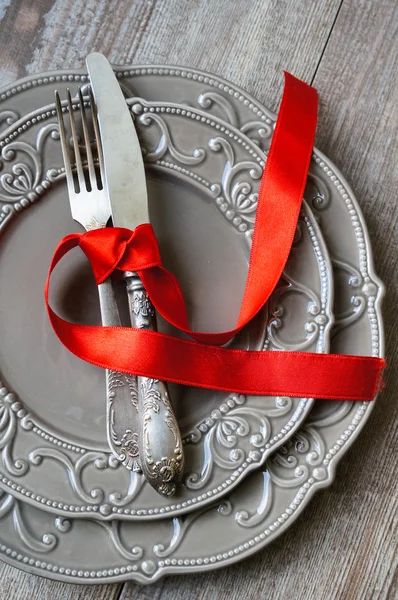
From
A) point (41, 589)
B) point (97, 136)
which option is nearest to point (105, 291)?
point (97, 136)

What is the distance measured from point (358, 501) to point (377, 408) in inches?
3.7

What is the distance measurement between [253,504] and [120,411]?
149mm

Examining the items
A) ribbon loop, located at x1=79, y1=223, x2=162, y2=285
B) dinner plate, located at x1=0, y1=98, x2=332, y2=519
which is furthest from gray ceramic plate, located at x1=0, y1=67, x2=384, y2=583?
ribbon loop, located at x1=79, y1=223, x2=162, y2=285

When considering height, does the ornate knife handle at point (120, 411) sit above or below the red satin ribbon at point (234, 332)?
below

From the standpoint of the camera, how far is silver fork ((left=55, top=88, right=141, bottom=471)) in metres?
0.56

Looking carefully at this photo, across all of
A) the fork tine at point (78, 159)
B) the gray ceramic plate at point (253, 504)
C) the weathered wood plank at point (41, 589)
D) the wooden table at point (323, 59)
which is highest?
the wooden table at point (323, 59)

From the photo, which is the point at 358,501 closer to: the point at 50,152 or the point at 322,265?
the point at 322,265

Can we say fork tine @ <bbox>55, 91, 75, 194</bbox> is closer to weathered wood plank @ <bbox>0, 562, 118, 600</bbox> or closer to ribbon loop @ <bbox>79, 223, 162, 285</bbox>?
ribbon loop @ <bbox>79, 223, 162, 285</bbox>

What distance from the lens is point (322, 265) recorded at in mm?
587

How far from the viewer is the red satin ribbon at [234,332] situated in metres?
0.55

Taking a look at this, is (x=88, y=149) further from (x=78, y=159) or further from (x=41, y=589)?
(x=41, y=589)

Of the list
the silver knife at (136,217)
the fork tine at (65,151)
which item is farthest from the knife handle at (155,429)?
the fork tine at (65,151)

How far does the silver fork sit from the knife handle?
0.5 inches

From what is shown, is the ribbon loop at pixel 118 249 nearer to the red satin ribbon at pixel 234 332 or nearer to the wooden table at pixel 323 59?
the red satin ribbon at pixel 234 332
